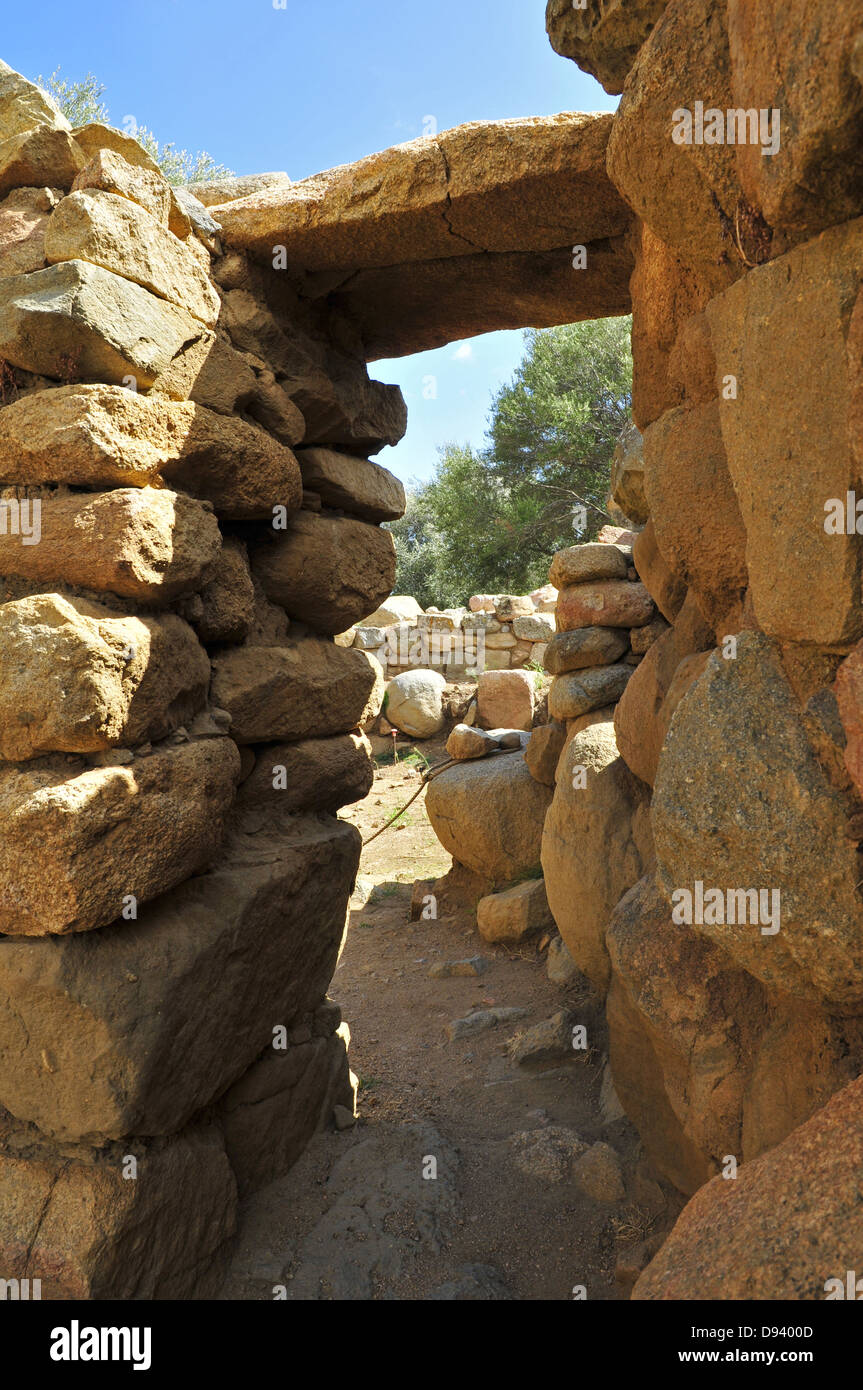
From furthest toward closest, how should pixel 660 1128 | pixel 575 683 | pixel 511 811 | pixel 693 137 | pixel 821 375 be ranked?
pixel 511 811 < pixel 575 683 < pixel 660 1128 < pixel 693 137 < pixel 821 375

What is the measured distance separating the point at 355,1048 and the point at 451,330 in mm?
3032

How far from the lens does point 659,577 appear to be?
9.17 ft

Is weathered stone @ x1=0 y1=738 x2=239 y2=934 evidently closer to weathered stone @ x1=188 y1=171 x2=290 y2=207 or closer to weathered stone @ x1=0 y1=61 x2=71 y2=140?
weathered stone @ x1=0 y1=61 x2=71 y2=140

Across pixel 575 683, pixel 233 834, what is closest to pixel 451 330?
pixel 233 834

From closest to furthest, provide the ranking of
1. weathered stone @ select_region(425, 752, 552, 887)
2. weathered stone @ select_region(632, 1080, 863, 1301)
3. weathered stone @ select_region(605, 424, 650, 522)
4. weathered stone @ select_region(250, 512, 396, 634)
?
weathered stone @ select_region(632, 1080, 863, 1301)
weathered stone @ select_region(250, 512, 396, 634)
weathered stone @ select_region(605, 424, 650, 522)
weathered stone @ select_region(425, 752, 552, 887)

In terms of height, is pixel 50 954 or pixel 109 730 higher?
pixel 109 730

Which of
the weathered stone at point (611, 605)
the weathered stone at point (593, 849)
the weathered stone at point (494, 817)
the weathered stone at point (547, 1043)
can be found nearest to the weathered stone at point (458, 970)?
the weathered stone at point (494, 817)

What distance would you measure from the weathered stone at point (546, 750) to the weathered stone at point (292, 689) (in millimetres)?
2423

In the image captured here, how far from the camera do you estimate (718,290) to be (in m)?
2.02

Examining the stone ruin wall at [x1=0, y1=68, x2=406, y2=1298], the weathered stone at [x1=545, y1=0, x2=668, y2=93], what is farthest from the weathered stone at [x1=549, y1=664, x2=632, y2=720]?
the weathered stone at [x1=545, y1=0, x2=668, y2=93]

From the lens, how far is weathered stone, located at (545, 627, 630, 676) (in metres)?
5.22

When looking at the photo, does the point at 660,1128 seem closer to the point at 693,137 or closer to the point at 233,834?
the point at 233,834

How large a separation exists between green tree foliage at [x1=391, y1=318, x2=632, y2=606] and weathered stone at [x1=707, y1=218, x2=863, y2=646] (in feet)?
47.0

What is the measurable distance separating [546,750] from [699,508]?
3.41 m
